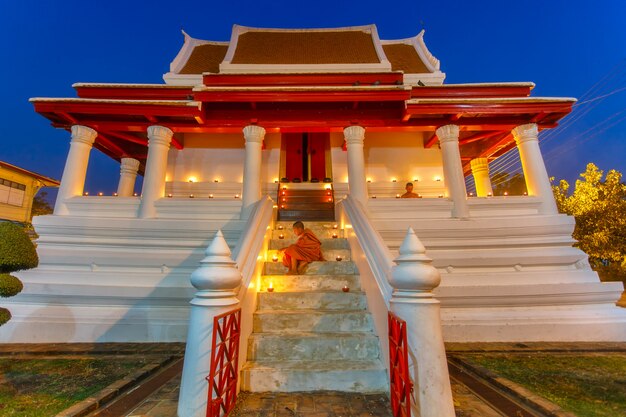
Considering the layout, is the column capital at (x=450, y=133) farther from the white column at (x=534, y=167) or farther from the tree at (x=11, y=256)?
the tree at (x=11, y=256)

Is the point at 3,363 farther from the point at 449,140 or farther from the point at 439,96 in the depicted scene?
the point at 439,96

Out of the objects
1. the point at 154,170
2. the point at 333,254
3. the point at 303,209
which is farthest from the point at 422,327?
the point at 154,170

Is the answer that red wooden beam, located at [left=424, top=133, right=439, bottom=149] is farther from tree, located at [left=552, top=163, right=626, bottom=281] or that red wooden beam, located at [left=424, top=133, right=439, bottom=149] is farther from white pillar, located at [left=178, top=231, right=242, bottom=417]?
tree, located at [left=552, top=163, right=626, bottom=281]

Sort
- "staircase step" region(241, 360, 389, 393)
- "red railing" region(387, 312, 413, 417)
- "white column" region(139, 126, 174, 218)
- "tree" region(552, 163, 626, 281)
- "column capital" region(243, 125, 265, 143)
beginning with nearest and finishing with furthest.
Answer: "red railing" region(387, 312, 413, 417), "staircase step" region(241, 360, 389, 393), "white column" region(139, 126, 174, 218), "column capital" region(243, 125, 265, 143), "tree" region(552, 163, 626, 281)

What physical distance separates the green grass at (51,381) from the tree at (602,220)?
14768 millimetres

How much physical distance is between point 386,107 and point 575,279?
15.1ft

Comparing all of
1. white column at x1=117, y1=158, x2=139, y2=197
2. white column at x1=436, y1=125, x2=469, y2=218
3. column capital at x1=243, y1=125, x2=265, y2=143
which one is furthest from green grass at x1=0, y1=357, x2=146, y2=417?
white column at x1=117, y1=158, x2=139, y2=197

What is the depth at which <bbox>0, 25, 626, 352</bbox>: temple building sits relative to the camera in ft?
14.2

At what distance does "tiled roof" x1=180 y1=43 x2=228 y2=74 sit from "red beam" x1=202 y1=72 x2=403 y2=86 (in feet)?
10.9

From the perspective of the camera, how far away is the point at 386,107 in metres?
6.34

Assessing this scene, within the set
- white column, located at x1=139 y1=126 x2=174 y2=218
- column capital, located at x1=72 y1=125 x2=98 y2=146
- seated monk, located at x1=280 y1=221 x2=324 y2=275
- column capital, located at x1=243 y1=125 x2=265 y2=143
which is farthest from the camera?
column capital, located at x1=243 y1=125 x2=265 y2=143

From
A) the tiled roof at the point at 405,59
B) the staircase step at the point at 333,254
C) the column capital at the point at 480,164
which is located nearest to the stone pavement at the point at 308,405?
the staircase step at the point at 333,254

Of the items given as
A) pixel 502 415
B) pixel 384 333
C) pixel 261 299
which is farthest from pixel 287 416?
pixel 502 415

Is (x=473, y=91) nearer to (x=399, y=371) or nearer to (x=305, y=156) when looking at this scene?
(x=305, y=156)
